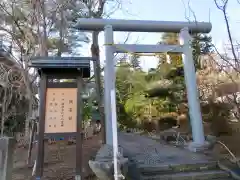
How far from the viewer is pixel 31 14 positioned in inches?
302

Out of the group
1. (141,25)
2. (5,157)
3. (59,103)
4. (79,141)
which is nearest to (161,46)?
(141,25)

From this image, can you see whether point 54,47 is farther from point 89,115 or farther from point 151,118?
point 89,115

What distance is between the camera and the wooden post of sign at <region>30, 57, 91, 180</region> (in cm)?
460

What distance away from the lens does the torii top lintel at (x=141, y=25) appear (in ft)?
20.6

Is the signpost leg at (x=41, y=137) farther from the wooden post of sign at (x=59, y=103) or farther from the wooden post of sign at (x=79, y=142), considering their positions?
the wooden post of sign at (x=79, y=142)

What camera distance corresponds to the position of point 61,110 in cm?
477

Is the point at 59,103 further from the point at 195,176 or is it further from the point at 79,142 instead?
the point at 195,176

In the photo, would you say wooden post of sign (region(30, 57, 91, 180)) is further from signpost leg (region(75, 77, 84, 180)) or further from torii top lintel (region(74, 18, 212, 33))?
torii top lintel (region(74, 18, 212, 33))

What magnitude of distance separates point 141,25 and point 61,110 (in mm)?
3435

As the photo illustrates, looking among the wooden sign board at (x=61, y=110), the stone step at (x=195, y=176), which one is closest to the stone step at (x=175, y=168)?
the stone step at (x=195, y=176)

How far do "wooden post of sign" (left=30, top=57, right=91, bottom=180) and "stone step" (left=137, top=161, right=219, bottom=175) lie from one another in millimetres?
1352

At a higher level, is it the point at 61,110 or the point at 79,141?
the point at 61,110

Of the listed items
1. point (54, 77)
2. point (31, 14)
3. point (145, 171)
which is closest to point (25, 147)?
point (31, 14)

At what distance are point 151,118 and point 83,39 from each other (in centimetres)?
791
